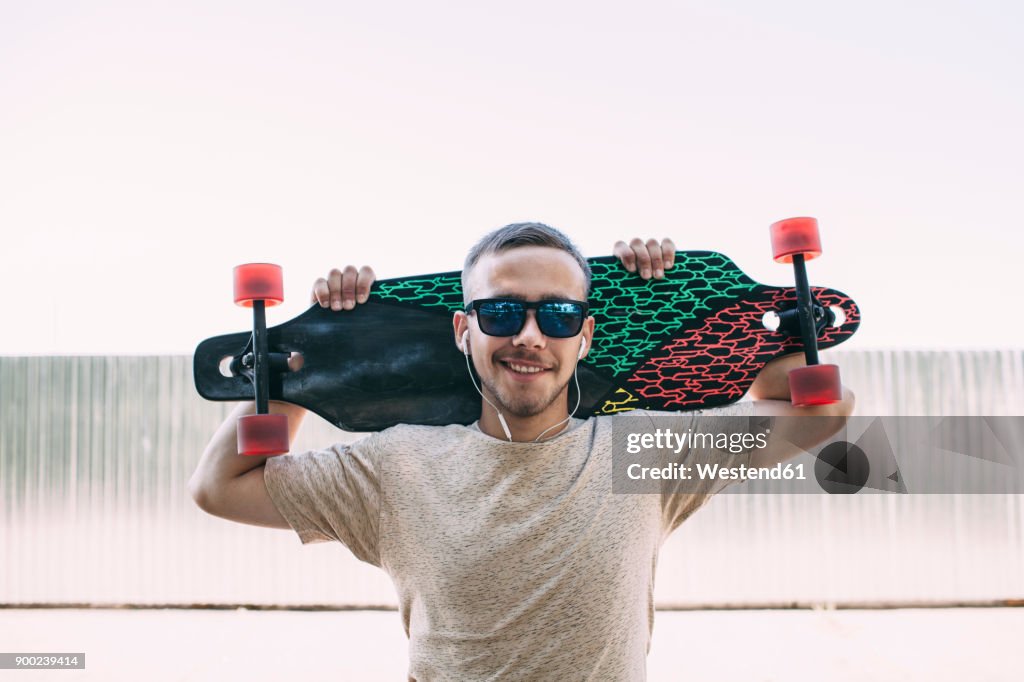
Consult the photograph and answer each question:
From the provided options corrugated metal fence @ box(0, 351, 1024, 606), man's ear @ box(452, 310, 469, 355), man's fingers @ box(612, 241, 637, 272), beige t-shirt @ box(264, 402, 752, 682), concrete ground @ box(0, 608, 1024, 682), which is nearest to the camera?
beige t-shirt @ box(264, 402, 752, 682)

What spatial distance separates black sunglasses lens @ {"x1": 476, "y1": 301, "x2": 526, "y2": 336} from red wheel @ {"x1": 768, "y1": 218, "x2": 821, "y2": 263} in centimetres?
59

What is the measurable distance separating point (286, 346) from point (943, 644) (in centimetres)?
715

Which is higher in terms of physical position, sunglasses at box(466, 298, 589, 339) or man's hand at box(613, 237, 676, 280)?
man's hand at box(613, 237, 676, 280)

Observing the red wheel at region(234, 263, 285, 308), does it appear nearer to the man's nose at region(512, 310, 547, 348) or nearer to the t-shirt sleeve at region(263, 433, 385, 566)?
the t-shirt sleeve at region(263, 433, 385, 566)

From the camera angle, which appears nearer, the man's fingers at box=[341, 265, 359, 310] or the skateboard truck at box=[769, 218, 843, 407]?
the skateboard truck at box=[769, 218, 843, 407]

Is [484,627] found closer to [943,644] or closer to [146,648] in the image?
[146,648]

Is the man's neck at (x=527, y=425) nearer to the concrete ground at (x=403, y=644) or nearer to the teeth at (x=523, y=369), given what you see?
the teeth at (x=523, y=369)

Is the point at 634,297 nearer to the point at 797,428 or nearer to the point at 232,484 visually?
the point at 797,428

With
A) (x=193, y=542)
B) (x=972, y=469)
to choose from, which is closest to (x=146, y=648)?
(x=193, y=542)

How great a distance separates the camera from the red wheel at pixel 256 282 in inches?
61.9

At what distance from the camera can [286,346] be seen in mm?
1821

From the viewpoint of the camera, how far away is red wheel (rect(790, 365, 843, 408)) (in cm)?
152

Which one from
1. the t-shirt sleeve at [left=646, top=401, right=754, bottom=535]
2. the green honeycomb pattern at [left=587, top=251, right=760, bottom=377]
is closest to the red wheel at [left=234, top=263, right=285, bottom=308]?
the green honeycomb pattern at [left=587, top=251, right=760, bottom=377]

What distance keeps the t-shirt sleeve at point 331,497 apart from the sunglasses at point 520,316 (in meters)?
0.40
